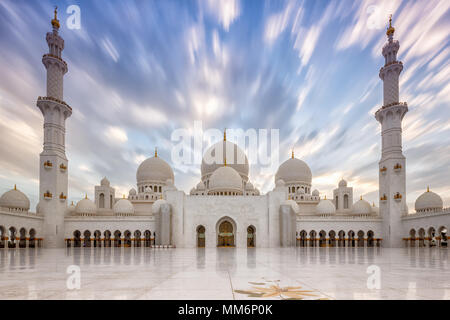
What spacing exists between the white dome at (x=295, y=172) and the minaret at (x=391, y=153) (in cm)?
1407

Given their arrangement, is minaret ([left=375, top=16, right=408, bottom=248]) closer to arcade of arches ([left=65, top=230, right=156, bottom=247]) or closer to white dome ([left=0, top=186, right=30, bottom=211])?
arcade of arches ([left=65, top=230, right=156, bottom=247])

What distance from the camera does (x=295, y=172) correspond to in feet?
162

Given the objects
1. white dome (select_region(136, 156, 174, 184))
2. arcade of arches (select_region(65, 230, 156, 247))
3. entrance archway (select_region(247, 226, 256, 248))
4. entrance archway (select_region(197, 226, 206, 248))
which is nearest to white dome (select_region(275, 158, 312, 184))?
entrance archway (select_region(247, 226, 256, 248))

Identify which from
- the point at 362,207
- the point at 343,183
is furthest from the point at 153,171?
the point at 362,207

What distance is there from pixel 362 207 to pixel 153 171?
31612 mm

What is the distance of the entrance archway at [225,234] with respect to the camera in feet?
116

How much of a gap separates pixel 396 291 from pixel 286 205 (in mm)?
29782

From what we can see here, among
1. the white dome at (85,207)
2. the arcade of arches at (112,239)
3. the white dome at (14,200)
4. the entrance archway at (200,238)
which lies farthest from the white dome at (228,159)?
the white dome at (14,200)

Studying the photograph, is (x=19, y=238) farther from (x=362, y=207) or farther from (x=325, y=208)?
(x=362, y=207)

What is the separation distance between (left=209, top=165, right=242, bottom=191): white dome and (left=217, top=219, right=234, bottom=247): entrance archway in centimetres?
483

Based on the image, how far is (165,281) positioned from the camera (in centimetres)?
681

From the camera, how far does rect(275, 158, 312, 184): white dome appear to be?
162ft

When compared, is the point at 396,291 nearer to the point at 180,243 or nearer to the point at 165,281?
the point at 165,281

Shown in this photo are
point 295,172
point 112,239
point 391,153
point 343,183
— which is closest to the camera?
point 391,153
